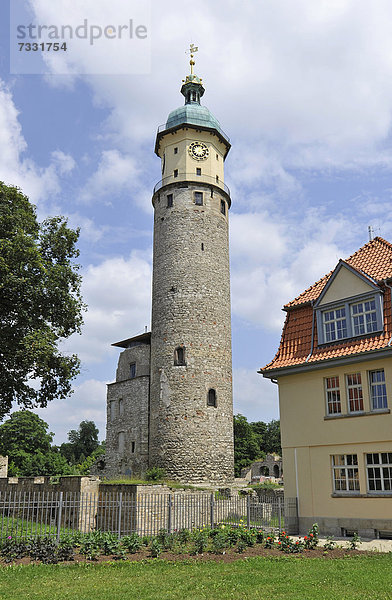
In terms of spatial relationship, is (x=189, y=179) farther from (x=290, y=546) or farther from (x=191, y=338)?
(x=290, y=546)

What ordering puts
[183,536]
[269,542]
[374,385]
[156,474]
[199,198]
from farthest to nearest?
1. [199,198]
2. [156,474]
3. [374,385]
4. [183,536]
5. [269,542]

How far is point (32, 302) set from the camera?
21.8 m

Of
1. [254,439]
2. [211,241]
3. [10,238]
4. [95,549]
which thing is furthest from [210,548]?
[254,439]

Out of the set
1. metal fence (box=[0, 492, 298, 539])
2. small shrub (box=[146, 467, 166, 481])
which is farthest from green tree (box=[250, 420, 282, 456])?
metal fence (box=[0, 492, 298, 539])

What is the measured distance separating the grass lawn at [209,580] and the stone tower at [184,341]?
65.2 feet

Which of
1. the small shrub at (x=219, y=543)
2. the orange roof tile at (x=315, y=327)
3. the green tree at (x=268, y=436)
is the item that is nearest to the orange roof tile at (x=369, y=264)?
the orange roof tile at (x=315, y=327)

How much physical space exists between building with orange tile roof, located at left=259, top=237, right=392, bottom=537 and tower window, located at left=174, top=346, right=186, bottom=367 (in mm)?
13539

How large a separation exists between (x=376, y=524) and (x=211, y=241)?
23.0m

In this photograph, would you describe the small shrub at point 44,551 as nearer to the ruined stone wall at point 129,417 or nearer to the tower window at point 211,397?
the tower window at point 211,397

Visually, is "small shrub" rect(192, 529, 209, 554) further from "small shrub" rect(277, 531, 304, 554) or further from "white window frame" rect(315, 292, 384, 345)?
"white window frame" rect(315, 292, 384, 345)

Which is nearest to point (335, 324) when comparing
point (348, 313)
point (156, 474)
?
point (348, 313)

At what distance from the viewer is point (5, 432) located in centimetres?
6028

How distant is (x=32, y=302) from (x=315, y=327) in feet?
37.5

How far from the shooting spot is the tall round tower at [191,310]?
107 ft
